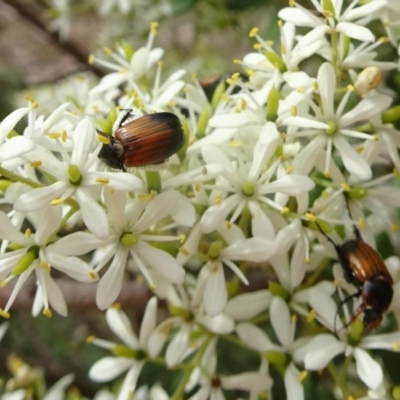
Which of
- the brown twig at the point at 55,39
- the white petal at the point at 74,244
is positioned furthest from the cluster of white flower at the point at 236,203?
the brown twig at the point at 55,39

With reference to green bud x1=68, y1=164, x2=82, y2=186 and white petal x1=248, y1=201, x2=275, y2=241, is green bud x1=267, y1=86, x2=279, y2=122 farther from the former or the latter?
green bud x1=68, y1=164, x2=82, y2=186

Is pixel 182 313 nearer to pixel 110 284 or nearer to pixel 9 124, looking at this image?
pixel 110 284

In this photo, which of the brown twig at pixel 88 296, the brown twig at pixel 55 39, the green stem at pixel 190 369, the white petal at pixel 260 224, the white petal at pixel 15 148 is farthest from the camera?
the brown twig at pixel 55 39

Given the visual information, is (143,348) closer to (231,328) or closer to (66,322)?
(231,328)

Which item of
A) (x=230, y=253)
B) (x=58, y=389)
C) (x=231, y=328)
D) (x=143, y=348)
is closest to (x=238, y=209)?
(x=230, y=253)

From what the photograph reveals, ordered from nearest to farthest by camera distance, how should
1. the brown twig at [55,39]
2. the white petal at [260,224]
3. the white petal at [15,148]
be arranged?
the white petal at [15,148], the white petal at [260,224], the brown twig at [55,39]

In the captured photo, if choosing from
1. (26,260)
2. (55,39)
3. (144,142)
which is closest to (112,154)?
(144,142)

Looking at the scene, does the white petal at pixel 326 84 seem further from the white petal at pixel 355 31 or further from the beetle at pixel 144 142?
the beetle at pixel 144 142

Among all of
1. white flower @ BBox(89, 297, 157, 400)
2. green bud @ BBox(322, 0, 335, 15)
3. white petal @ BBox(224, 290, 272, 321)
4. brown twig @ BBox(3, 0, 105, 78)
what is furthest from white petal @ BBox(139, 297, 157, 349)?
brown twig @ BBox(3, 0, 105, 78)

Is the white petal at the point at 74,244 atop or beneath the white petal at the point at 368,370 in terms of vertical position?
atop
